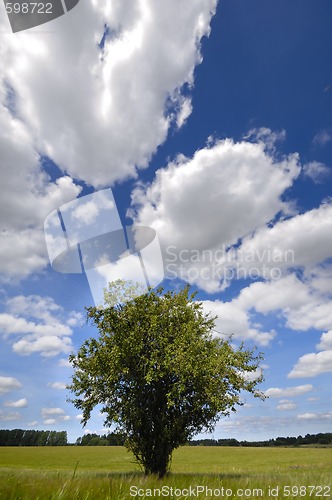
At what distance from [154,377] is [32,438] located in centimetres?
15775

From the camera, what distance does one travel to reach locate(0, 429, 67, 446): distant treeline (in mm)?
143012

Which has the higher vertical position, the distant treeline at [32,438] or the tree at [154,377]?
the distant treeline at [32,438]

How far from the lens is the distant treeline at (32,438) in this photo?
143 meters

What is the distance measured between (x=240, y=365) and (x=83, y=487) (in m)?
20.1

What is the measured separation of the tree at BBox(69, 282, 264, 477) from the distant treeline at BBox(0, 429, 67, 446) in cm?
14643

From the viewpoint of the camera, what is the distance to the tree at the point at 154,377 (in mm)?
19656

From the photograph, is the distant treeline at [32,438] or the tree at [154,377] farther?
the distant treeline at [32,438]

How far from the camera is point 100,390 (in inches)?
841

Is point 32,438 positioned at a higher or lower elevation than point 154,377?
higher

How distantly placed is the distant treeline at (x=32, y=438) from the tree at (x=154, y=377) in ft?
480

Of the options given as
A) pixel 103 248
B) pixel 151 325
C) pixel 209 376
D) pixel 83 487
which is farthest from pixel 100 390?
pixel 83 487

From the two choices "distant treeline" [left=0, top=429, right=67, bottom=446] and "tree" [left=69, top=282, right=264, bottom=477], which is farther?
"distant treeline" [left=0, top=429, right=67, bottom=446]

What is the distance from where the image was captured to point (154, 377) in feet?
64.5

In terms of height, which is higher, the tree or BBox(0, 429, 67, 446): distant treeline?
BBox(0, 429, 67, 446): distant treeline
